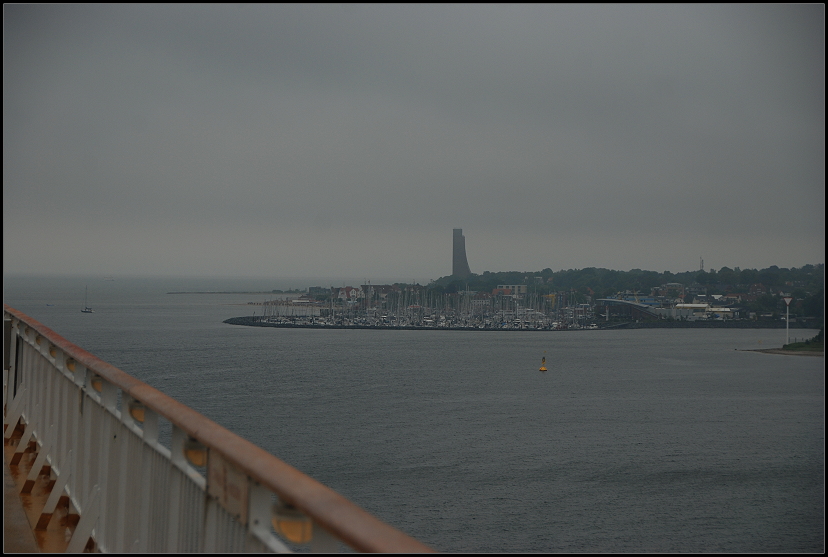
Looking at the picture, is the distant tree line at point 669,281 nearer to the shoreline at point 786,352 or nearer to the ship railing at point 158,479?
the shoreline at point 786,352

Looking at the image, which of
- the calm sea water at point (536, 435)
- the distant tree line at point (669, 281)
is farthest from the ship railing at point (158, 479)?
the distant tree line at point (669, 281)

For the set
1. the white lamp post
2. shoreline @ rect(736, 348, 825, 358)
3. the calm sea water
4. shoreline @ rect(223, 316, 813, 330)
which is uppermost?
the white lamp post

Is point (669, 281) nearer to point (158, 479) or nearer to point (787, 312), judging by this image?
point (787, 312)

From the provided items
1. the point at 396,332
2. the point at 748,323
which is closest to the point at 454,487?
the point at 396,332

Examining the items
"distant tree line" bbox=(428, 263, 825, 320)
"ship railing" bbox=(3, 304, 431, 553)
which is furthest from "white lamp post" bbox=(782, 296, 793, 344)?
"ship railing" bbox=(3, 304, 431, 553)

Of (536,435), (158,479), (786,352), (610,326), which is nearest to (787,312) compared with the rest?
(786,352)

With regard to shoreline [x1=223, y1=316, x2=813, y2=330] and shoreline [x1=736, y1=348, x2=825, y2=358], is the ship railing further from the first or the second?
shoreline [x1=223, y1=316, x2=813, y2=330]
